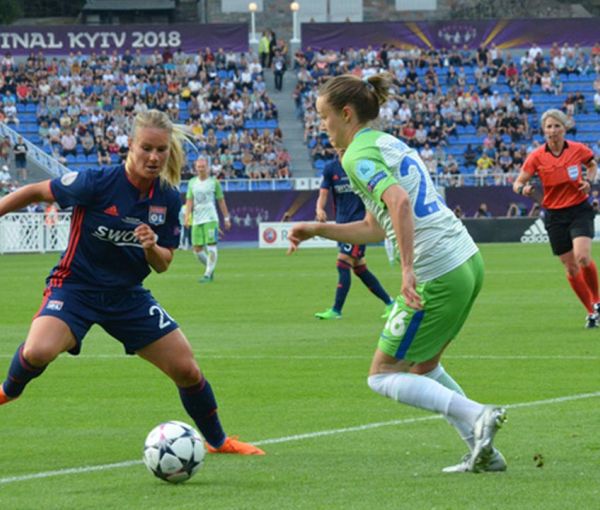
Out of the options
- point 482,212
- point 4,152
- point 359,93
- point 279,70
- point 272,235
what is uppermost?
point 359,93

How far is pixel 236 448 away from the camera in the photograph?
8.13 metres

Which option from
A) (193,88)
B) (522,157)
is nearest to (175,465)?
(522,157)

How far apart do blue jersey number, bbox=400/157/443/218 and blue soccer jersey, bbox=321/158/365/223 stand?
1091 centimetres

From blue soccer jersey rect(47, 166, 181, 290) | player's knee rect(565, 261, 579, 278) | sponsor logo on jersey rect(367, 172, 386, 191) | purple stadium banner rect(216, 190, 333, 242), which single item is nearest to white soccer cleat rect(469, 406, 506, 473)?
sponsor logo on jersey rect(367, 172, 386, 191)

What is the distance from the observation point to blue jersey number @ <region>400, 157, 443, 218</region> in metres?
7.01

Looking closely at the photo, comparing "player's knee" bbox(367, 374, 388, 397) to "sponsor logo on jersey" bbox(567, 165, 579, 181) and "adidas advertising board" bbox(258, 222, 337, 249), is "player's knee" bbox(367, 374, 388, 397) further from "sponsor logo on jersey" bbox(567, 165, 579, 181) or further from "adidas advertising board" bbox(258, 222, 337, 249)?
"adidas advertising board" bbox(258, 222, 337, 249)

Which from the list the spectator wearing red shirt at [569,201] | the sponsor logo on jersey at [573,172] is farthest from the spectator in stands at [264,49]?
the sponsor logo on jersey at [573,172]

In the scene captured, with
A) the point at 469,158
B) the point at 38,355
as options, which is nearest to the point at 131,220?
the point at 38,355

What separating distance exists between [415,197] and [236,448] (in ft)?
6.89

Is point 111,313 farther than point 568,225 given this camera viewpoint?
No

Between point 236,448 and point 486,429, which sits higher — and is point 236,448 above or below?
below

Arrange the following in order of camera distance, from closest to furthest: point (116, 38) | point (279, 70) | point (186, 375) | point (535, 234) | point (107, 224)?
1. point (107, 224)
2. point (186, 375)
3. point (535, 234)
4. point (279, 70)
5. point (116, 38)

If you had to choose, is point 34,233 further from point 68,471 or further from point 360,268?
point 68,471

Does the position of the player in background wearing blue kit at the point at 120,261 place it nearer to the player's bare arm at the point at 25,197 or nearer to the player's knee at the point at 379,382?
the player's bare arm at the point at 25,197
